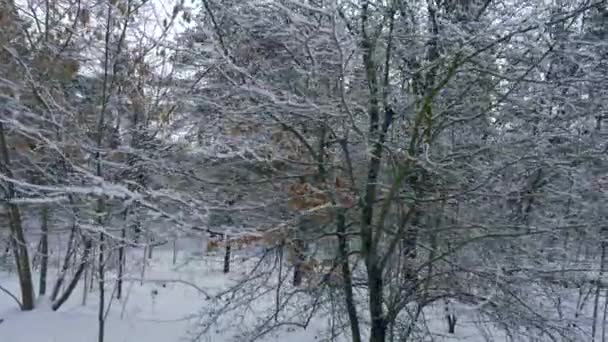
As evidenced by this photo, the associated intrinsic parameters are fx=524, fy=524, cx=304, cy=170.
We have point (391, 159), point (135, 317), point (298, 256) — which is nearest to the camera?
point (391, 159)

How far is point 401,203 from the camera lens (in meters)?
3.47

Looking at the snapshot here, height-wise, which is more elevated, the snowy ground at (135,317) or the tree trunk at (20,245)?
the tree trunk at (20,245)

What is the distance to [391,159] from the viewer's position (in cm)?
324

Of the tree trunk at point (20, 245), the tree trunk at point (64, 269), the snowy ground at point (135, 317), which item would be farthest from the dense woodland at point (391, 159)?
the tree trunk at point (64, 269)

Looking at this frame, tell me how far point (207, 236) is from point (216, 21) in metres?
1.30

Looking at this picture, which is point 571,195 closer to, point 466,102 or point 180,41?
point 466,102

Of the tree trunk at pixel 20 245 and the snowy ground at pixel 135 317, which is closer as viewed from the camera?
the snowy ground at pixel 135 317

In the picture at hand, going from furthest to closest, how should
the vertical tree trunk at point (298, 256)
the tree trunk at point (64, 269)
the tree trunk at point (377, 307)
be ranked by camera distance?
the tree trunk at point (64, 269)
the vertical tree trunk at point (298, 256)
the tree trunk at point (377, 307)

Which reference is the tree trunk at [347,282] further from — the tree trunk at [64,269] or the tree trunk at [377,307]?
the tree trunk at [64,269]

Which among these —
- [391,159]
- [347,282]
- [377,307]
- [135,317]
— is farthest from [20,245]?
[391,159]

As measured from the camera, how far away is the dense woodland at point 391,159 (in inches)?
111

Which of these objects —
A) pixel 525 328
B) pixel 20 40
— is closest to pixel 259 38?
pixel 525 328

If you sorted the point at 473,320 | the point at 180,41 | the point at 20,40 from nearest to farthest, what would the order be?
1. the point at 473,320
2. the point at 180,41
3. the point at 20,40

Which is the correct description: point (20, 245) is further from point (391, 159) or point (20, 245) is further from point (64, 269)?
point (391, 159)
